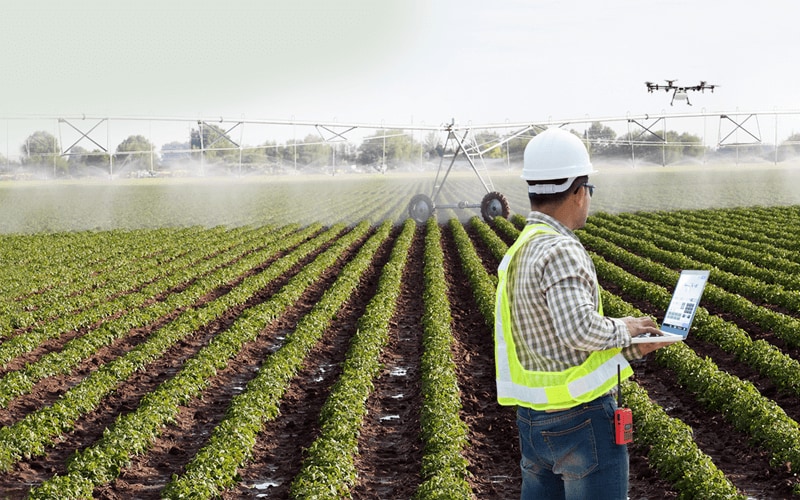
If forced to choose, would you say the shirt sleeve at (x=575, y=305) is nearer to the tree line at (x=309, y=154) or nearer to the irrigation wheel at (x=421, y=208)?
the irrigation wheel at (x=421, y=208)

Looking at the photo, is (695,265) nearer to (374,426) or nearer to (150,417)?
(374,426)

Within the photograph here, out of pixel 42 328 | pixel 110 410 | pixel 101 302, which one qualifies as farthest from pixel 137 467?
pixel 101 302

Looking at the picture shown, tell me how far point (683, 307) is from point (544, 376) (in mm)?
657

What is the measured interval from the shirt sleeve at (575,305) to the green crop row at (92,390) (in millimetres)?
6814

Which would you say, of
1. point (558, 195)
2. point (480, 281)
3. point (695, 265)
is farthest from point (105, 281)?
point (558, 195)

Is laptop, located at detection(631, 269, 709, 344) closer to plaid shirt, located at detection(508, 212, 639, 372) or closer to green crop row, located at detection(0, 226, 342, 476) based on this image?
plaid shirt, located at detection(508, 212, 639, 372)

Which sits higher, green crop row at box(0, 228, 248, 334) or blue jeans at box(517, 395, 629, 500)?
blue jeans at box(517, 395, 629, 500)

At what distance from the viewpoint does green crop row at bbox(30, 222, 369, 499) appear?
7.54 metres

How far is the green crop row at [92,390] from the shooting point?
28.5ft

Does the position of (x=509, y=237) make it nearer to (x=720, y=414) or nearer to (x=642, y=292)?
(x=642, y=292)

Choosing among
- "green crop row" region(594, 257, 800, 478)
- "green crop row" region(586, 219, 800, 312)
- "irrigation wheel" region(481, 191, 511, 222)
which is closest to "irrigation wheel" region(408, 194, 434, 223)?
"irrigation wheel" region(481, 191, 511, 222)

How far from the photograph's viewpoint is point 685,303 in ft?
11.4

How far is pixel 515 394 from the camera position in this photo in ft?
11.0

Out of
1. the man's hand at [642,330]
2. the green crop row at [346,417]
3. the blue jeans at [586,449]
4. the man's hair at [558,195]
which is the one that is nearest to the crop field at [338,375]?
the green crop row at [346,417]
